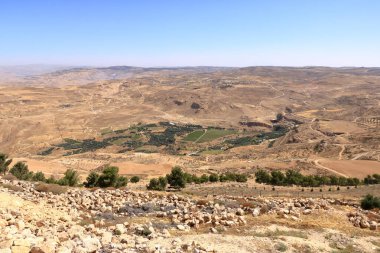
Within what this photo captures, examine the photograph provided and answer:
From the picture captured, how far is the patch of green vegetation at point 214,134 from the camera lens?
118512mm

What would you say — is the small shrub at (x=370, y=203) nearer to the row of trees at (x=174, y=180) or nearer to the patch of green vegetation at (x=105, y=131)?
the row of trees at (x=174, y=180)

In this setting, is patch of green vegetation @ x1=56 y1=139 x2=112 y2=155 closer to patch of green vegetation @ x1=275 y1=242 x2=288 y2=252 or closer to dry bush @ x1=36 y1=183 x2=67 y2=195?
dry bush @ x1=36 y1=183 x2=67 y2=195

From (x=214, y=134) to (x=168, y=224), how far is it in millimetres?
A: 107614

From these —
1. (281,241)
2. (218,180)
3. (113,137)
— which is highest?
(281,241)

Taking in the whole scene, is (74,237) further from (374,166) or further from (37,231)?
(374,166)

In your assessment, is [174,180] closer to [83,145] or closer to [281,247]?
[281,247]

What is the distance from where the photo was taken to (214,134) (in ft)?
411

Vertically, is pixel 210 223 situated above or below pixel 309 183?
above

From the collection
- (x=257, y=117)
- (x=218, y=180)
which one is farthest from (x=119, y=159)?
(x=257, y=117)

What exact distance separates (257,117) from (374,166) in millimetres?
91398

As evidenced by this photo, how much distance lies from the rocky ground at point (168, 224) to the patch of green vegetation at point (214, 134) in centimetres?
Result: 9388

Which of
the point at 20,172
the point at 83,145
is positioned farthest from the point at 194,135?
the point at 20,172

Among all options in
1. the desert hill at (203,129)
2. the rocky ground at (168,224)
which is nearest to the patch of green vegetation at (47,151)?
the desert hill at (203,129)

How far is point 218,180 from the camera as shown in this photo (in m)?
46.6
